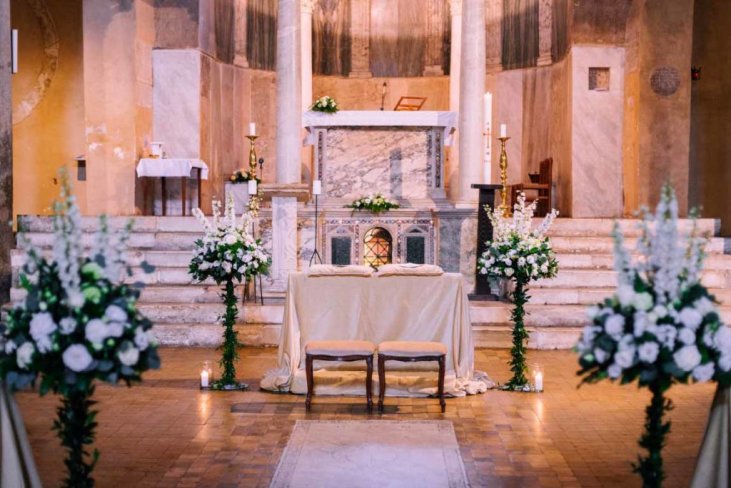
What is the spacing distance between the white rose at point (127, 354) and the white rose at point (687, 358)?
242cm

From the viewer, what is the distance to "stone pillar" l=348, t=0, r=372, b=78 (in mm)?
17031

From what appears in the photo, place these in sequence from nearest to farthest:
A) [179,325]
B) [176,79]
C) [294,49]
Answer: [179,325] → [294,49] → [176,79]

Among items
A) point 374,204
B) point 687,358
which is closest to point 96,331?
point 687,358

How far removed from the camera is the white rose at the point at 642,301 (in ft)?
12.0

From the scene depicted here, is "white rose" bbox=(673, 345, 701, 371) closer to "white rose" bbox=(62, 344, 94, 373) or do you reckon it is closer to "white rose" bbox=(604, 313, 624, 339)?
"white rose" bbox=(604, 313, 624, 339)

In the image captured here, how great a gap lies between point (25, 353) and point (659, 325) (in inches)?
112

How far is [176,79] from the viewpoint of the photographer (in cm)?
1441

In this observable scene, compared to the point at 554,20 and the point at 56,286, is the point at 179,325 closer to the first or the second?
the point at 56,286

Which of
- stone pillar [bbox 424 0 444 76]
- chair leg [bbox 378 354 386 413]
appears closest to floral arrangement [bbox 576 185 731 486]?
chair leg [bbox 378 354 386 413]

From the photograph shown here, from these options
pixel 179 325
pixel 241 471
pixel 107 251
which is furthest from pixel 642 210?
pixel 179 325

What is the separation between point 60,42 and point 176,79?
8.97ft

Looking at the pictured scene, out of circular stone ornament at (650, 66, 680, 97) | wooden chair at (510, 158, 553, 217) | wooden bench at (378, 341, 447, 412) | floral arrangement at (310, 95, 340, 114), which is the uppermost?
circular stone ornament at (650, 66, 680, 97)

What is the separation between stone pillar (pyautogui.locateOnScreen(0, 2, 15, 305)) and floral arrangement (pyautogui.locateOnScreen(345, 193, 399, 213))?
4.74m

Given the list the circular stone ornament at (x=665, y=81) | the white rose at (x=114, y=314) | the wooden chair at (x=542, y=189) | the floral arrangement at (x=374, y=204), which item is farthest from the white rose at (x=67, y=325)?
the circular stone ornament at (x=665, y=81)
